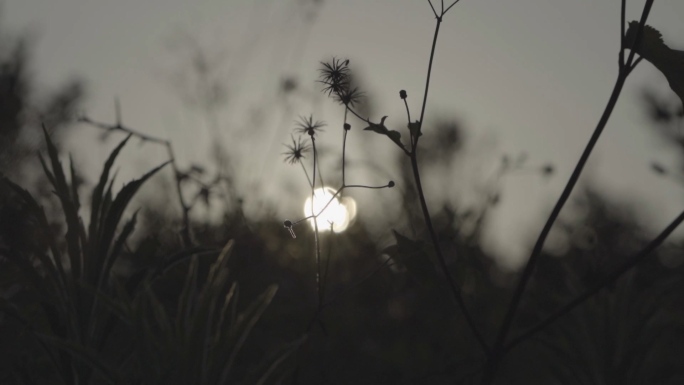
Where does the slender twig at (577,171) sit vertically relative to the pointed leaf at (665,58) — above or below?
below

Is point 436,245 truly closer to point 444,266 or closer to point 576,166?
point 444,266

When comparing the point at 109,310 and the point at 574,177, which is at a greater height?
the point at 109,310

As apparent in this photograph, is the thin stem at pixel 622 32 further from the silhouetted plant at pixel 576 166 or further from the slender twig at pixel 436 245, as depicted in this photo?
the slender twig at pixel 436 245

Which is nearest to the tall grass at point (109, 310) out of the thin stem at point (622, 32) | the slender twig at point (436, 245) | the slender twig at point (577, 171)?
the slender twig at point (436, 245)

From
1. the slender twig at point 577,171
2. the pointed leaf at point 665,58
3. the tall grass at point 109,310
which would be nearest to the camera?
the slender twig at point 577,171

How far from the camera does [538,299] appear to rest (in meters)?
4.12

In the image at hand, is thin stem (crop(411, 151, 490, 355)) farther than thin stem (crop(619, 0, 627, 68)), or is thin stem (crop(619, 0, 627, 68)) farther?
thin stem (crop(411, 151, 490, 355))

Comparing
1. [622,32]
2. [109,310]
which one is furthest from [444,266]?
[109,310]

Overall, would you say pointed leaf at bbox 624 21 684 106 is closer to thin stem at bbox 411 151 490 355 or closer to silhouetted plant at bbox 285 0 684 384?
silhouetted plant at bbox 285 0 684 384

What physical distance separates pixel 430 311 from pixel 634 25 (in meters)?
2.50

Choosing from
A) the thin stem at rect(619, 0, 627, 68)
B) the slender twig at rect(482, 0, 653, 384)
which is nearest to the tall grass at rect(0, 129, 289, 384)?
the slender twig at rect(482, 0, 653, 384)

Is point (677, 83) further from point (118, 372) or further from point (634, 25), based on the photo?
point (118, 372)

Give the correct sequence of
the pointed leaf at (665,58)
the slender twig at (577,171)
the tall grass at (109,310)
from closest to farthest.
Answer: the slender twig at (577,171) < the pointed leaf at (665,58) < the tall grass at (109,310)

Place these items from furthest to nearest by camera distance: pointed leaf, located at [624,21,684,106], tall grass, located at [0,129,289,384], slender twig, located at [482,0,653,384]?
1. tall grass, located at [0,129,289,384]
2. pointed leaf, located at [624,21,684,106]
3. slender twig, located at [482,0,653,384]
